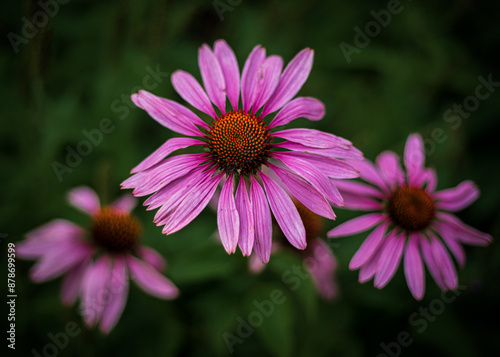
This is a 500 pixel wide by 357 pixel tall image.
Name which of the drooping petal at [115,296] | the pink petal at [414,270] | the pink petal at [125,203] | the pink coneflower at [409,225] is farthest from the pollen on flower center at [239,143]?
the pink petal at [125,203]

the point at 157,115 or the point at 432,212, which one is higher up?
the point at 157,115

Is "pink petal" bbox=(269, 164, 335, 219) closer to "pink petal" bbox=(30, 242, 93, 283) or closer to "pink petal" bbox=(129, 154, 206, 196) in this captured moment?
"pink petal" bbox=(129, 154, 206, 196)

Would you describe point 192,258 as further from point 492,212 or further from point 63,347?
point 492,212

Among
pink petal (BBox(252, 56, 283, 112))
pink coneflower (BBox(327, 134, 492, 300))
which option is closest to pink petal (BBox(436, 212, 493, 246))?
pink coneflower (BBox(327, 134, 492, 300))

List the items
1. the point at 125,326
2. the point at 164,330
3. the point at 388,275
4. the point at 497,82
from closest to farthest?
the point at 388,275 → the point at 164,330 → the point at 125,326 → the point at 497,82

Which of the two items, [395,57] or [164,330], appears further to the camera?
[395,57]

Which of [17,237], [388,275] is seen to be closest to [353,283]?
[388,275]
